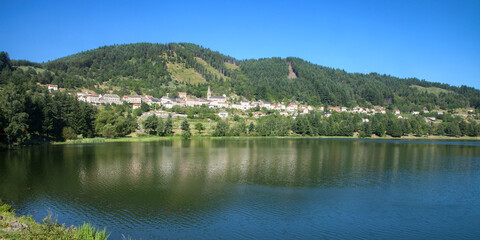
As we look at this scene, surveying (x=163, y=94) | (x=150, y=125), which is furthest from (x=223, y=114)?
(x=150, y=125)

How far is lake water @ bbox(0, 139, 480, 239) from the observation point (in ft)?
52.9

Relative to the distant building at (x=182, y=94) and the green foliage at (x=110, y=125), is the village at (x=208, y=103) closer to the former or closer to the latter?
the distant building at (x=182, y=94)

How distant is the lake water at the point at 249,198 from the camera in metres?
16.1

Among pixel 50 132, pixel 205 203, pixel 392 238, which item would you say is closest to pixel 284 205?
pixel 205 203

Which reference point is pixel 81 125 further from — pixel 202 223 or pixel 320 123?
pixel 320 123

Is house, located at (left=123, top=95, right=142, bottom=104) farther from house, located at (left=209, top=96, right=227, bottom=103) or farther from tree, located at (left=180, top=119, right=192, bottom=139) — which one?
tree, located at (left=180, top=119, right=192, bottom=139)

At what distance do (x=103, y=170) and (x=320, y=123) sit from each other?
7349 centimetres

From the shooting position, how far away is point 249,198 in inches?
837

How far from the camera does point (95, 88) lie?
118375 millimetres

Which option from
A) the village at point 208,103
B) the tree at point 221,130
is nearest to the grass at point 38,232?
the tree at point 221,130

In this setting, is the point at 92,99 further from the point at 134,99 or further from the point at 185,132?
the point at 185,132

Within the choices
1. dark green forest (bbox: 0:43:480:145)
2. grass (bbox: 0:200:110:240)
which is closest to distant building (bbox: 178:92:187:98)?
dark green forest (bbox: 0:43:480:145)

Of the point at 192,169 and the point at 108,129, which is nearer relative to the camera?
the point at 192,169

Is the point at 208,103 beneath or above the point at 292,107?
beneath
